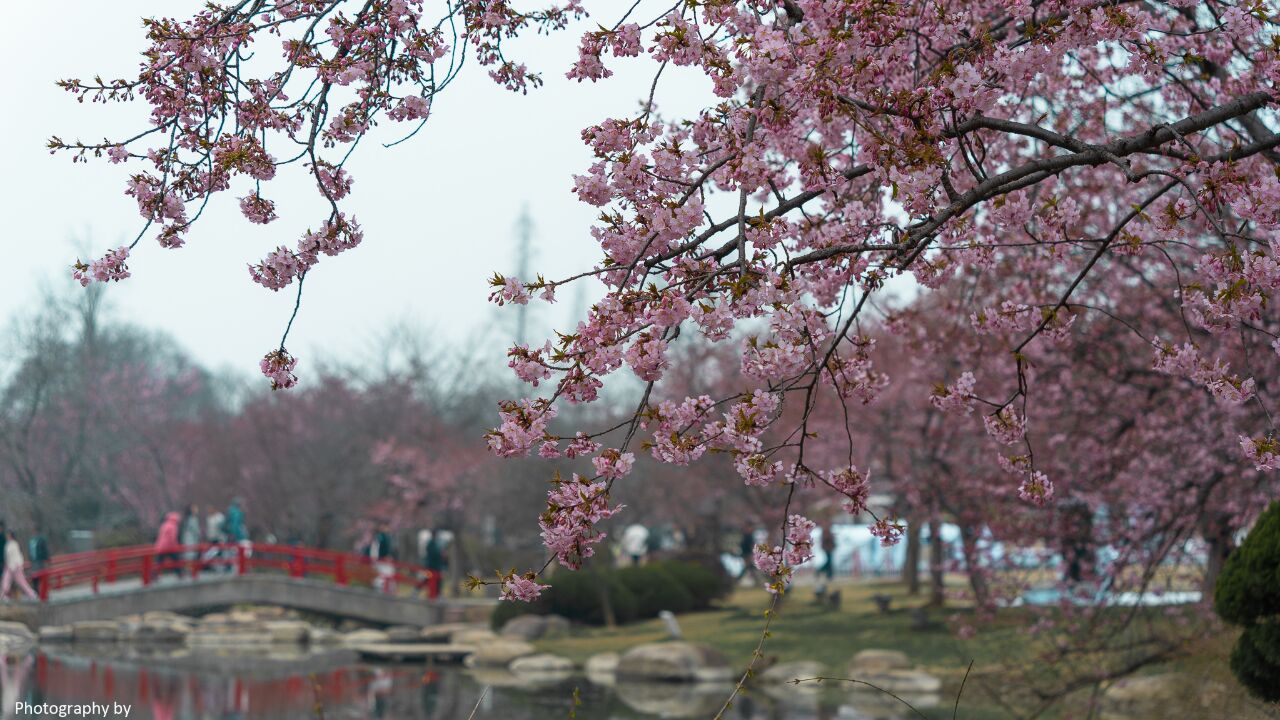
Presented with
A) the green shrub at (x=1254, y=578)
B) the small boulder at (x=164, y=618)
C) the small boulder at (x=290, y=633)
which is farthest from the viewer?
the small boulder at (x=164, y=618)

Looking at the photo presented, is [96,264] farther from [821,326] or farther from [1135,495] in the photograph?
[1135,495]

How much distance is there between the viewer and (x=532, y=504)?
2684 centimetres

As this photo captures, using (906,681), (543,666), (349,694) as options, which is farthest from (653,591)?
(906,681)

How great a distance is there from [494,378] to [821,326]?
45146 millimetres

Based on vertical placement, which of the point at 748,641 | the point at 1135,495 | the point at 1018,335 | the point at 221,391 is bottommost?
the point at 748,641

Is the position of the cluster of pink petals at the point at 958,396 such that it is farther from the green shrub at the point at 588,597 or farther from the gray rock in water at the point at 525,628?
the green shrub at the point at 588,597

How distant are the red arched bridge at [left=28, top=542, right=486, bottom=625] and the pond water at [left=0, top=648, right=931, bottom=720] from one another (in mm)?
2453

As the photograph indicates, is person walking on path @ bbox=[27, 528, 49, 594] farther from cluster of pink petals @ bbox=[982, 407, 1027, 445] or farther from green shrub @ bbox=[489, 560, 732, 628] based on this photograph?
cluster of pink petals @ bbox=[982, 407, 1027, 445]

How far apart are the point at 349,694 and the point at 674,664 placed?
14.8 feet

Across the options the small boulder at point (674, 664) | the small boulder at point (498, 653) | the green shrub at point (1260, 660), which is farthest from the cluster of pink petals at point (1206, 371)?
the small boulder at point (498, 653)

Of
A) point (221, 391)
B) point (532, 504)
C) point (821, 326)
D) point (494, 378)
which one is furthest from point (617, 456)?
point (221, 391)

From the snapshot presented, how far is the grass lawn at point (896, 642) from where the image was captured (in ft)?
37.9

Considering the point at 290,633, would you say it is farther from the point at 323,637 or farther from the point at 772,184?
the point at 772,184

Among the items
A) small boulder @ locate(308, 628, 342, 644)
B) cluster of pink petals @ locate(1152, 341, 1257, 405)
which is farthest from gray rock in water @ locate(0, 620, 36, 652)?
cluster of pink petals @ locate(1152, 341, 1257, 405)
